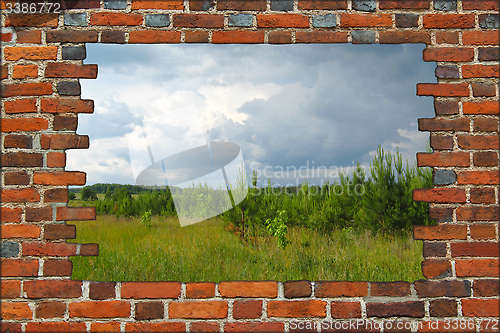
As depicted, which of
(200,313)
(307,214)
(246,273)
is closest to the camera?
(200,313)

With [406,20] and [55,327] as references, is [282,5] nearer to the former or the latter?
[406,20]

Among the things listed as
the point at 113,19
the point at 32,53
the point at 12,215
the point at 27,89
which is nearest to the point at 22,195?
the point at 12,215

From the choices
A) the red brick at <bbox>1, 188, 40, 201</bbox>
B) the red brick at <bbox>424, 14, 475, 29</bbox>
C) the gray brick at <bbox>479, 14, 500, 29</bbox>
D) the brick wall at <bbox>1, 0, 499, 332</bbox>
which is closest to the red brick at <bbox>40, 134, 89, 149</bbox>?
the brick wall at <bbox>1, 0, 499, 332</bbox>

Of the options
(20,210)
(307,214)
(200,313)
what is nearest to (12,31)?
(20,210)

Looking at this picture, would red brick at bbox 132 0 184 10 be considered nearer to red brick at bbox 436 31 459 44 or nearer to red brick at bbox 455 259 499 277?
red brick at bbox 436 31 459 44

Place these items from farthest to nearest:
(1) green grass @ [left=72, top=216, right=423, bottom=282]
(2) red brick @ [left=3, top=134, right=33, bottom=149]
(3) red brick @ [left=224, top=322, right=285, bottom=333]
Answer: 1. (1) green grass @ [left=72, top=216, right=423, bottom=282]
2. (2) red brick @ [left=3, top=134, right=33, bottom=149]
3. (3) red brick @ [left=224, top=322, right=285, bottom=333]

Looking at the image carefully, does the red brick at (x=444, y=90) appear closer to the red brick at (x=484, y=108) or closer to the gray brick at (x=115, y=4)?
the red brick at (x=484, y=108)

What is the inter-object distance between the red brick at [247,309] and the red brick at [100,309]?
2.30 feet

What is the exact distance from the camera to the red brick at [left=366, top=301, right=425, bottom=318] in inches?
72.2

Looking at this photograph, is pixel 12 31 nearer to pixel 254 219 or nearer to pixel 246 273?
pixel 246 273

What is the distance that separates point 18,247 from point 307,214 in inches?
134

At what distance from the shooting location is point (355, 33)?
196 centimetres

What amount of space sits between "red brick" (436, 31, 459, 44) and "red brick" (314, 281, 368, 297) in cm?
173

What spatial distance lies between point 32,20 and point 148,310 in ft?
6.98
